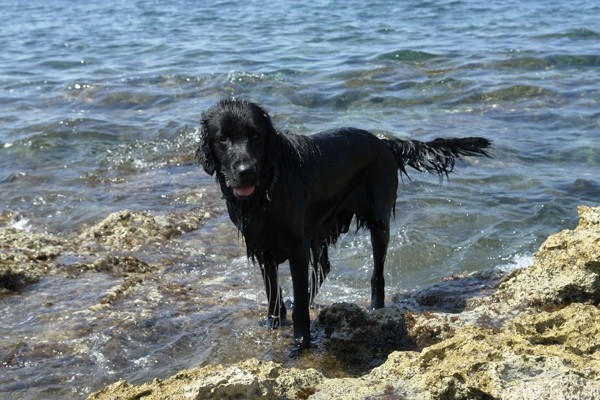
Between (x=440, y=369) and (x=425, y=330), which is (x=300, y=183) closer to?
(x=425, y=330)

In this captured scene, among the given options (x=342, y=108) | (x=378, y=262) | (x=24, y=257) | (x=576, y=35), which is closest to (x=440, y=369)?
(x=378, y=262)

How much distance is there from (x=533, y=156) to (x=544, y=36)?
984 centimetres

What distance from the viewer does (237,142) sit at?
4.91 metres

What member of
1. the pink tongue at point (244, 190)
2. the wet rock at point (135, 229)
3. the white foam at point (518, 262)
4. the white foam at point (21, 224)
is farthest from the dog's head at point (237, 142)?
the white foam at point (21, 224)

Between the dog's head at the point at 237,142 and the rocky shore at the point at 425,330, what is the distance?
3.85ft

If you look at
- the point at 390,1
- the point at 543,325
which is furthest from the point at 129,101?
the point at 390,1

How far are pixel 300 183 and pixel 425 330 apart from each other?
→ 1231 mm

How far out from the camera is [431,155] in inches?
259

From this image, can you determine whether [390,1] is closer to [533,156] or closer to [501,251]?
[533,156]

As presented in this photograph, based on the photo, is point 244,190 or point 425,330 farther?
point 425,330

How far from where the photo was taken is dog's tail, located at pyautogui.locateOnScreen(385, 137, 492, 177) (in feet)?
21.2

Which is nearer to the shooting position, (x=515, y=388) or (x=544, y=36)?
(x=515, y=388)

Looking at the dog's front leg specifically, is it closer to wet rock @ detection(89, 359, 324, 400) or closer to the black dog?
the black dog

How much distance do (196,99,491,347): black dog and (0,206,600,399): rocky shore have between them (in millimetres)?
407
